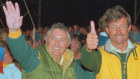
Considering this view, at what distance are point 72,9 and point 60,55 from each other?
1761 centimetres

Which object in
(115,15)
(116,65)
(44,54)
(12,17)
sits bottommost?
(116,65)

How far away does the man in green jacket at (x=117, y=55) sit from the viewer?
281cm

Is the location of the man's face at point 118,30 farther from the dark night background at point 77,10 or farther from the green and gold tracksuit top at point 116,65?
the dark night background at point 77,10

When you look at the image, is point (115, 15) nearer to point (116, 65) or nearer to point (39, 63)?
point (116, 65)

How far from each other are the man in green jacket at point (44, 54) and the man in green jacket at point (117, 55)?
35cm

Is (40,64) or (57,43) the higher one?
(57,43)

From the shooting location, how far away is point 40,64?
Answer: 2.83 meters

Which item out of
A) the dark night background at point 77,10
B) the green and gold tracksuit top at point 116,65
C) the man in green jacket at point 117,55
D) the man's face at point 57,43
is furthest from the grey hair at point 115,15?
the dark night background at point 77,10

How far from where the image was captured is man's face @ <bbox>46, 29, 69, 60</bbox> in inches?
121

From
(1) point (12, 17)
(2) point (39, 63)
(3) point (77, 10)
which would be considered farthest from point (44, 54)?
(3) point (77, 10)

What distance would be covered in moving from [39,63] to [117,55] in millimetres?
824

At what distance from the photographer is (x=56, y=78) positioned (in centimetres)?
288

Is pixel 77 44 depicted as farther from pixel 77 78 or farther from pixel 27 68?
pixel 27 68

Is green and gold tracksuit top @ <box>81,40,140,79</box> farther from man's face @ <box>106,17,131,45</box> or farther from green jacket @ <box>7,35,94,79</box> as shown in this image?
green jacket @ <box>7,35,94,79</box>
